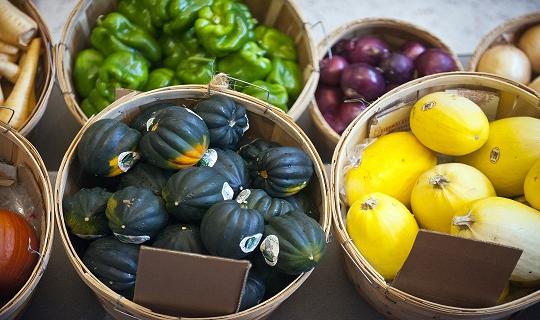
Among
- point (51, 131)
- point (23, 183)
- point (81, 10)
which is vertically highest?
point (81, 10)

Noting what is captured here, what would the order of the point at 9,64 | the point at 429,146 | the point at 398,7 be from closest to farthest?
the point at 429,146 < the point at 9,64 < the point at 398,7

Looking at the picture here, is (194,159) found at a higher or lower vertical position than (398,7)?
higher

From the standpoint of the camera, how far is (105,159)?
38.3 inches

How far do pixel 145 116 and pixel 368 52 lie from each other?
2.55 ft

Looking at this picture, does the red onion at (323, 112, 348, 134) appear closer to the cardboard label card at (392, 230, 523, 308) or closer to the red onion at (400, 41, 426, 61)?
the red onion at (400, 41, 426, 61)

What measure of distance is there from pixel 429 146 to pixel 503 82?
0.84 feet

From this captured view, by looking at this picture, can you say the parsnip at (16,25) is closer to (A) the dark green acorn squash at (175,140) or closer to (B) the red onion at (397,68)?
(A) the dark green acorn squash at (175,140)

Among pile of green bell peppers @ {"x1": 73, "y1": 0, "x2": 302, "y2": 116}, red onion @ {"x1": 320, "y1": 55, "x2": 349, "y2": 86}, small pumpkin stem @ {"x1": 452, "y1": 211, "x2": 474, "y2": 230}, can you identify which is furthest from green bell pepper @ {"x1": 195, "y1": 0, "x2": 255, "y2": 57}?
small pumpkin stem @ {"x1": 452, "y1": 211, "x2": 474, "y2": 230}

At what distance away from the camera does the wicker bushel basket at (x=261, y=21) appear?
1.34m

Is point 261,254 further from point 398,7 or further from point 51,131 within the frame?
point 398,7

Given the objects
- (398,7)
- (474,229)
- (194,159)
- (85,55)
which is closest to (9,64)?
(85,55)

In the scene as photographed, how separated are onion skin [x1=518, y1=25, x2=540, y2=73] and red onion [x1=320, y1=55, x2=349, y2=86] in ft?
1.90

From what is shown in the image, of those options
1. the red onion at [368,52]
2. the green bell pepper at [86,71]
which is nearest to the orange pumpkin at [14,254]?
the green bell pepper at [86,71]

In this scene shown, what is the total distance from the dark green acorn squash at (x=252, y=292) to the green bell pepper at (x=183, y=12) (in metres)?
0.82
